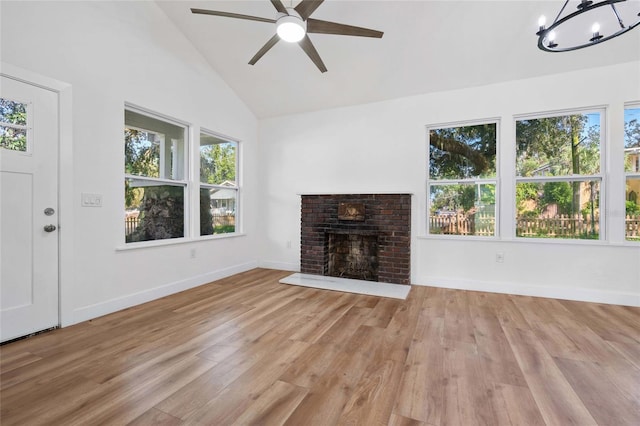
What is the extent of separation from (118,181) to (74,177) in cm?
39

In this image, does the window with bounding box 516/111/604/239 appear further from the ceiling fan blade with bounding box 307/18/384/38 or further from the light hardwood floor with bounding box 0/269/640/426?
the ceiling fan blade with bounding box 307/18/384/38

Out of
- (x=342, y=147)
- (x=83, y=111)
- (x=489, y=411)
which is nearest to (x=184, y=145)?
(x=83, y=111)

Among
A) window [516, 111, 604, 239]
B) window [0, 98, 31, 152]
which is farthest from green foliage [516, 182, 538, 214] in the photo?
window [0, 98, 31, 152]

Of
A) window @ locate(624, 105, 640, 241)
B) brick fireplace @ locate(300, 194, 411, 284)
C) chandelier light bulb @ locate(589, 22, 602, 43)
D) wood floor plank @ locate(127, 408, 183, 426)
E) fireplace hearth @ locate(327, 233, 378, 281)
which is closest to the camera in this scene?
wood floor plank @ locate(127, 408, 183, 426)

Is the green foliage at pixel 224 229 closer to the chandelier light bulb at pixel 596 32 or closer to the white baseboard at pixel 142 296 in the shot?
the white baseboard at pixel 142 296

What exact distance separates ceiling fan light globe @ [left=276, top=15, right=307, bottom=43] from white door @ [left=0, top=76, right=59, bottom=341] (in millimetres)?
2118

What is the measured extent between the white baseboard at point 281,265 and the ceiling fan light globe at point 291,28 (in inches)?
134

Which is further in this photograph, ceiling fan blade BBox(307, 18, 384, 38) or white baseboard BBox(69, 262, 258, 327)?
white baseboard BBox(69, 262, 258, 327)

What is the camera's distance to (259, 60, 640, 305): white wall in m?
3.26

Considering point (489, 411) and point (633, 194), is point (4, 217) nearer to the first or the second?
point (489, 411)

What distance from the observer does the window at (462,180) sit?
3.84m

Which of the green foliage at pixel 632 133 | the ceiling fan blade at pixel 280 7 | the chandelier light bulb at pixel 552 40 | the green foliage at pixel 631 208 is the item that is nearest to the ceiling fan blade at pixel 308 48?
the ceiling fan blade at pixel 280 7

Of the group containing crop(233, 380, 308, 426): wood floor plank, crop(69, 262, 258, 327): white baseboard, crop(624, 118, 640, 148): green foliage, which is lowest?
crop(233, 380, 308, 426): wood floor plank

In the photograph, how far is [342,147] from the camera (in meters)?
4.55
